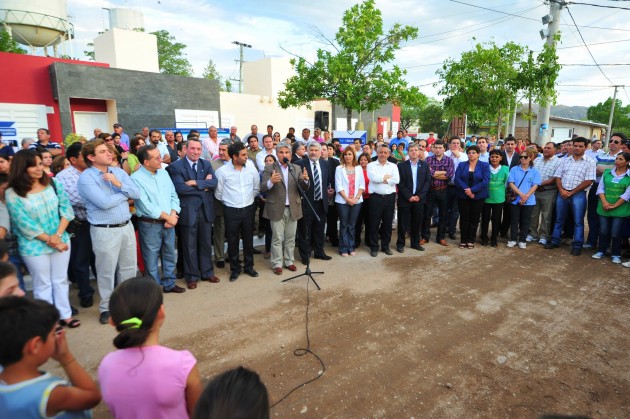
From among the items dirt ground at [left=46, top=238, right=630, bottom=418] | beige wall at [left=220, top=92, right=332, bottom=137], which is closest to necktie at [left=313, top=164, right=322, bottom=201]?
dirt ground at [left=46, top=238, right=630, bottom=418]

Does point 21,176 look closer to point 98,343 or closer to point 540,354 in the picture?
point 98,343

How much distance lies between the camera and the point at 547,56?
37.2 feet

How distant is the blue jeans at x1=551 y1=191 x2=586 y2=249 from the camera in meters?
6.56

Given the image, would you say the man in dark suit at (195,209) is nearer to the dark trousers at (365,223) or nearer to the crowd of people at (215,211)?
the crowd of people at (215,211)

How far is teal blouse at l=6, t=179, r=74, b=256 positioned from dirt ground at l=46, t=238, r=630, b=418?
98cm

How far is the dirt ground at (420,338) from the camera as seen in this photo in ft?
9.57

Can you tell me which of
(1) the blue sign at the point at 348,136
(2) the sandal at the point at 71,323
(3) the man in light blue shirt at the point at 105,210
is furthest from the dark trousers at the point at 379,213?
(1) the blue sign at the point at 348,136

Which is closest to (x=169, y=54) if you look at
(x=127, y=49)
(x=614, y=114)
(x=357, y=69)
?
(x=127, y=49)

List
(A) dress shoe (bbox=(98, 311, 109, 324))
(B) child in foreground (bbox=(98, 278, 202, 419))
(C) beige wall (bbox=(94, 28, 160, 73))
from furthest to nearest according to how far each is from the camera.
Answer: (C) beige wall (bbox=(94, 28, 160, 73)), (A) dress shoe (bbox=(98, 311, 109, 324)), (B) child in foreground (bbox=(98, 278, 202, 419))

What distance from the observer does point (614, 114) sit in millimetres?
56156

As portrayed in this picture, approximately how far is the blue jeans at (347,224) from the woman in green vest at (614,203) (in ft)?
13.4

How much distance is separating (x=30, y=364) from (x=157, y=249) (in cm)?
344

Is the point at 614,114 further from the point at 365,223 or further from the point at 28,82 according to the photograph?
the point at 28,82

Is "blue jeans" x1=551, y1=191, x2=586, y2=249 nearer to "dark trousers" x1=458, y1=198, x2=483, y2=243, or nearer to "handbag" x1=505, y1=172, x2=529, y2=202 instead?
"handbag" x1=505, y1=172, x2=529, y2=202
